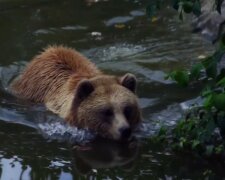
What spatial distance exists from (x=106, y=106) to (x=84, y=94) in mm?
407

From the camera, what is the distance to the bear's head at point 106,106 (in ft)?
29.0

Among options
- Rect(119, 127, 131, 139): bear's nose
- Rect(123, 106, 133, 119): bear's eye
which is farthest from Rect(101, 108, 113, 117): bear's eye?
Rect(119, 127, 131, 139): bear's nose

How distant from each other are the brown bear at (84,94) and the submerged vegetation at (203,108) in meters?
0.67

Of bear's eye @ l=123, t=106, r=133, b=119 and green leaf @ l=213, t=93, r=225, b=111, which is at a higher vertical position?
green leaf @ l=213, t=93, r=225, b=111

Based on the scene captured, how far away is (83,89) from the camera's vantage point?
9.14 metres

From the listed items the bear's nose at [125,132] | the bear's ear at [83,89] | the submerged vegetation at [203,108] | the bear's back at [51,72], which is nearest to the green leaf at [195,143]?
the submerged vegetation at [203,108]

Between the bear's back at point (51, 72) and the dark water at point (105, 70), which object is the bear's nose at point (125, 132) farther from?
the bear's back at point (51, 72)

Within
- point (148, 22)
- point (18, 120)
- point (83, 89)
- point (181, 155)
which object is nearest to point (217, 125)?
point (181, 155)

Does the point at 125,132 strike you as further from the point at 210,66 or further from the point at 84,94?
the point at 210,66

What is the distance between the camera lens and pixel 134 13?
14898mm

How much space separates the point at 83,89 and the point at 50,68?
146 centimetres

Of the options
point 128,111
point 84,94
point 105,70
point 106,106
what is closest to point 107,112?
point 106,106

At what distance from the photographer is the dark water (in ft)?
25.4

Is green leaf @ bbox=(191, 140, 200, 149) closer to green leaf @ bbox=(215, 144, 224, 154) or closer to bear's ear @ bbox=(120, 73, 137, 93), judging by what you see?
green leaf @ bbox=(215, 144, 224, 154)
